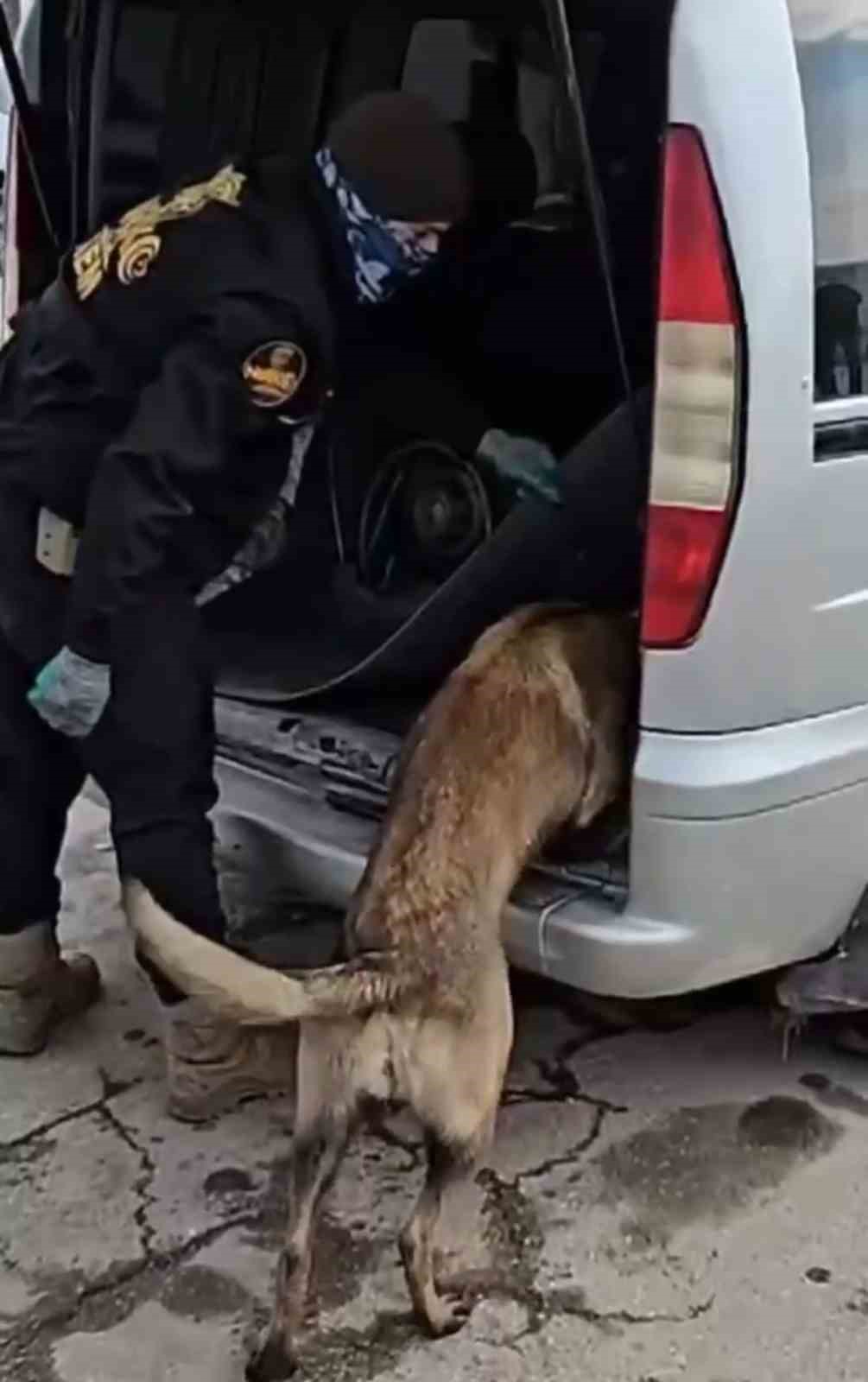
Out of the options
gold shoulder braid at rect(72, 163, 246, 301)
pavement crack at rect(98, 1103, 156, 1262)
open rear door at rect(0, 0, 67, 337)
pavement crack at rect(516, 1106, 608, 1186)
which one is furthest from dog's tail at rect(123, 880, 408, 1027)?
open rear door at rect(0, 0, 67, 337)

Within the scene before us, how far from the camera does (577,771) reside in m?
2.87

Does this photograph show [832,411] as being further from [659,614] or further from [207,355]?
[207,355]

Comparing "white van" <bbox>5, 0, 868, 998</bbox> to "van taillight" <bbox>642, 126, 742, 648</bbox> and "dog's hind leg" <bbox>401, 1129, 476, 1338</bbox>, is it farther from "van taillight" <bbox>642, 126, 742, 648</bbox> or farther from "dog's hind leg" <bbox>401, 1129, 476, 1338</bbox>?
"dog's hind leg" <bbox>401, 1129, 476, 1338</bbox>

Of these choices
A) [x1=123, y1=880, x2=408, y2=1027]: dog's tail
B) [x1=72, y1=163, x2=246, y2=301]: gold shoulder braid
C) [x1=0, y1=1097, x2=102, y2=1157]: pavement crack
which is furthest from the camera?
[x1=0, y1=1097, x2=102, y2=1157]: pavement crack

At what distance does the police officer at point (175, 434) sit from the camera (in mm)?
2920

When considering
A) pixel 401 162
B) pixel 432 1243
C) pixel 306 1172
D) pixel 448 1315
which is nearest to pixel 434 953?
pixel 306 1172

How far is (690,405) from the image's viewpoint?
8.79 feet

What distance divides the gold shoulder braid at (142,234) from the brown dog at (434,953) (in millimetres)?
802

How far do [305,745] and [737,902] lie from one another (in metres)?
0.87

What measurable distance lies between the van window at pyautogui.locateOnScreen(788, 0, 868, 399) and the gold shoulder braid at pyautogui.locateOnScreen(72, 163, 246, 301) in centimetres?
87

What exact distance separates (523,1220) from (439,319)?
185 cm

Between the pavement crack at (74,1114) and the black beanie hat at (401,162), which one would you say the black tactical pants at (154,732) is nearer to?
the pavement crack at (74,1114)

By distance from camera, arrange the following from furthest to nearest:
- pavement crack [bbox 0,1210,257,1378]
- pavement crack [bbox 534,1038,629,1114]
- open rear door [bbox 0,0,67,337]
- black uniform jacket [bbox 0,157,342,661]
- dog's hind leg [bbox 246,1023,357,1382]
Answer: open rear door [bbox 0,0,67,337], pavement crack [bbox 534,1038,629,1114], black uniform jacket [bbox 0,157,342,661], pavement crack [bbox 0,1210,257,1378], dog's hind leg [bbox 246,1023,357,1382]

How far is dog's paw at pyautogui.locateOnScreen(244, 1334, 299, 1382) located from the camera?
8.86 ft
